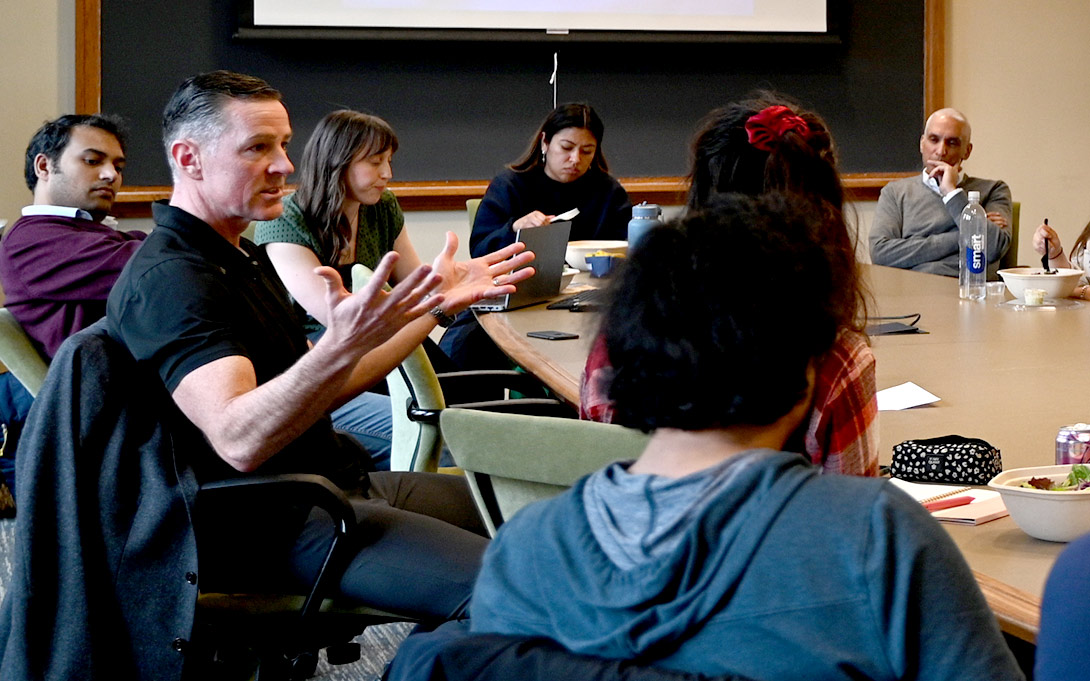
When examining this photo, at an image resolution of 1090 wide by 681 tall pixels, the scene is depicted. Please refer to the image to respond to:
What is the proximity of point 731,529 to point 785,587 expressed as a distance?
51 millimetres

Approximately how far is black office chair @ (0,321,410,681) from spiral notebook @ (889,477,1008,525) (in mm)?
781

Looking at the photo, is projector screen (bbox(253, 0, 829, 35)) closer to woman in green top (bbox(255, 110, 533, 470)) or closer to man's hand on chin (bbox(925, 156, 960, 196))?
man's hand on chin (bbox(925, 156, 960, 196))

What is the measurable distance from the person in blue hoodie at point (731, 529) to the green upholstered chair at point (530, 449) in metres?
0.32

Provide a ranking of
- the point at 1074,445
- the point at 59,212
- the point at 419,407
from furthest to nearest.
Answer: the point at 59,212, the point at 419,407, the point at 1074,445

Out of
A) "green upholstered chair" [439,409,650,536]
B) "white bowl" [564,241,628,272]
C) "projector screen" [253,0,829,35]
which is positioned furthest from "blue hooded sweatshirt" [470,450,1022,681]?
"projector screen" [253,0,829,35]

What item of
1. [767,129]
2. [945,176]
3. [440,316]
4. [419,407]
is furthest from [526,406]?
[945,176]

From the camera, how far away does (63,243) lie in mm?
3039

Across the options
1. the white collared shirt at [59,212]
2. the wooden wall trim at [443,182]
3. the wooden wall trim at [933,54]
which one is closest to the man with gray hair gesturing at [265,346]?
the white collared shirt at [59,212]

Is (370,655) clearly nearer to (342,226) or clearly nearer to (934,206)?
(342,226)

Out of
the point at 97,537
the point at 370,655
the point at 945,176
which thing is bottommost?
the point at 370,655

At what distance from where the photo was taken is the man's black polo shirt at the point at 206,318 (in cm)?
162

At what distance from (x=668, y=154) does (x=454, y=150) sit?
3.28ft

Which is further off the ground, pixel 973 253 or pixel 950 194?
pixel 950 194

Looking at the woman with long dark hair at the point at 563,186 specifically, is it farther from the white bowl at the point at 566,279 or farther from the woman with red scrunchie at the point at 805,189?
the woman with red scrunchie at the point at 805,189
